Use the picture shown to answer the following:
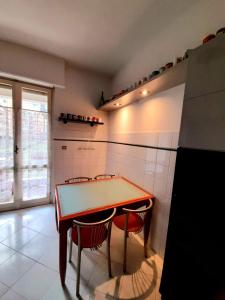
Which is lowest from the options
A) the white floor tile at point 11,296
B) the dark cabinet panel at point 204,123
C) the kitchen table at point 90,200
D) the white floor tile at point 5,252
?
the white floor tile at point 5,252

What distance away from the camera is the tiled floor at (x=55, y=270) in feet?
4.15

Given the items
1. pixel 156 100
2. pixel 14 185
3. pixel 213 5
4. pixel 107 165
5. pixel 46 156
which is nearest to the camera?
pixel 213 5

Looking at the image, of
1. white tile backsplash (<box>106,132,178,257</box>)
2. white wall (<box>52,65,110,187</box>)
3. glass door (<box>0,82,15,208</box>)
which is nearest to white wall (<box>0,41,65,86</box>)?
white wall (<box>52,65,110,187</box>)

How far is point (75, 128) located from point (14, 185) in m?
1.47

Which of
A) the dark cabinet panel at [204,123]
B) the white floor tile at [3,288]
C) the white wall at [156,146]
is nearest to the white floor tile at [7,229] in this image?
the white floor tile at [3,288]

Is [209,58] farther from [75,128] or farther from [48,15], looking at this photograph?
[75,128]

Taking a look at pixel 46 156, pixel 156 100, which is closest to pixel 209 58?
pixel 156 100

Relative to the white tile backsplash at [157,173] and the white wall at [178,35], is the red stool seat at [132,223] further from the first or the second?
A: the white wall at [178,35]

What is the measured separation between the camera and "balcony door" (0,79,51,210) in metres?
2.32

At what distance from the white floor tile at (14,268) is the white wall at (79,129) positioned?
1310mm

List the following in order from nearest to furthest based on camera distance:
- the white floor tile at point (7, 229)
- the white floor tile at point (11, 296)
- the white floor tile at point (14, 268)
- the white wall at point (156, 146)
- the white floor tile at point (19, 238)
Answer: the white floor tile at point (11, 296) → the white floor tile at point (14, 268) → the white wall at point (156, 146) → the white floor tile at point (19, 238) → the white floor tile at point (7, 229)

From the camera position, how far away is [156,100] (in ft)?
5.91

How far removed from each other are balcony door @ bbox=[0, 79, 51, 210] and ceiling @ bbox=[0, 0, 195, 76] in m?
0.75

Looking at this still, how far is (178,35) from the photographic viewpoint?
59.2 inches
